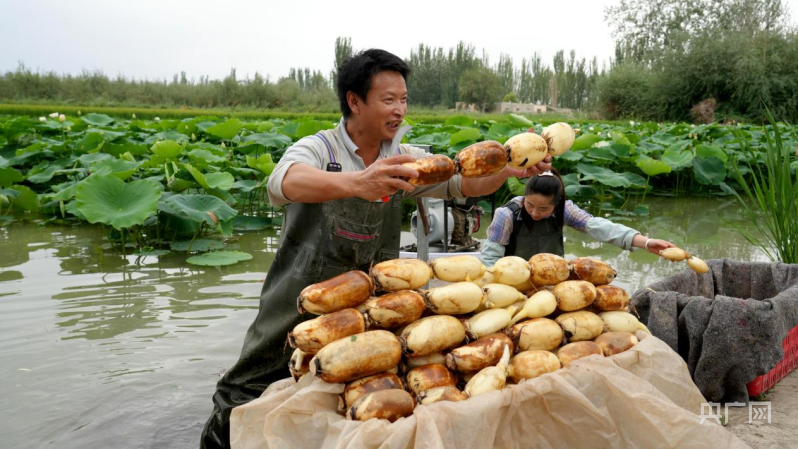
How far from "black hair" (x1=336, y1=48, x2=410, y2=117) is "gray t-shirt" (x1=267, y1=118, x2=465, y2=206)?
15 centimetres

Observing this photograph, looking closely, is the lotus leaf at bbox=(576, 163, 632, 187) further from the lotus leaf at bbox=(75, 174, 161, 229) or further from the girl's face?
the lotus leaf at bbox=(75, 174, 161, 229)

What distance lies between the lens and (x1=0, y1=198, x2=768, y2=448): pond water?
2.96m

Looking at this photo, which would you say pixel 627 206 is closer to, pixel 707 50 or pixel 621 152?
pixel 621 152

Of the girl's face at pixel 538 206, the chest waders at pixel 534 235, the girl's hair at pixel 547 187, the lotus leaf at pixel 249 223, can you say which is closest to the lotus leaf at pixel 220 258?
the lotus leaf at pixel 249 223

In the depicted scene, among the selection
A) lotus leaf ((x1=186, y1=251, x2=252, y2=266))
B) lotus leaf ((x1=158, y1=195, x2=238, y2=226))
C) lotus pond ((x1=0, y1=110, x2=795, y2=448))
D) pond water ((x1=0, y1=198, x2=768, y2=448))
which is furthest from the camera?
lotus leaf ((x1=158, y1=195, x2=238, y2=226))

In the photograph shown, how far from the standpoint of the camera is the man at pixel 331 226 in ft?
7.22

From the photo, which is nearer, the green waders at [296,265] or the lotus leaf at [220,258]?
the green waders at [296,265]

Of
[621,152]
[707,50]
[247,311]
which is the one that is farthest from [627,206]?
[707,50]

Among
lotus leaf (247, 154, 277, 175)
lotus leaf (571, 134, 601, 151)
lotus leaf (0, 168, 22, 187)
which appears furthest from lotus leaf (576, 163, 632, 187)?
lotus leaf (0, 168, 22, 187)

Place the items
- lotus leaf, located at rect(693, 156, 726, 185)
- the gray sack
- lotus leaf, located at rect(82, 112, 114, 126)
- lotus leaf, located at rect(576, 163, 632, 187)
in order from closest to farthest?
the gray sack
lotus leaf, located at rect(576, 163, 632, 187)
lotus leaf, located at rect(693, 156, 726, 185)
lotus leaf, located at rect(82, 112, 114, 126)

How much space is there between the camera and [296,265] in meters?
2.24

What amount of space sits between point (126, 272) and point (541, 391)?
466 cm

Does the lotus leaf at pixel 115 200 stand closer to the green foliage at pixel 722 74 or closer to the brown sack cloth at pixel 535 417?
the brown sack cloth at pixel 535 417

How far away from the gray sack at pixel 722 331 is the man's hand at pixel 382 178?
5.55ft
